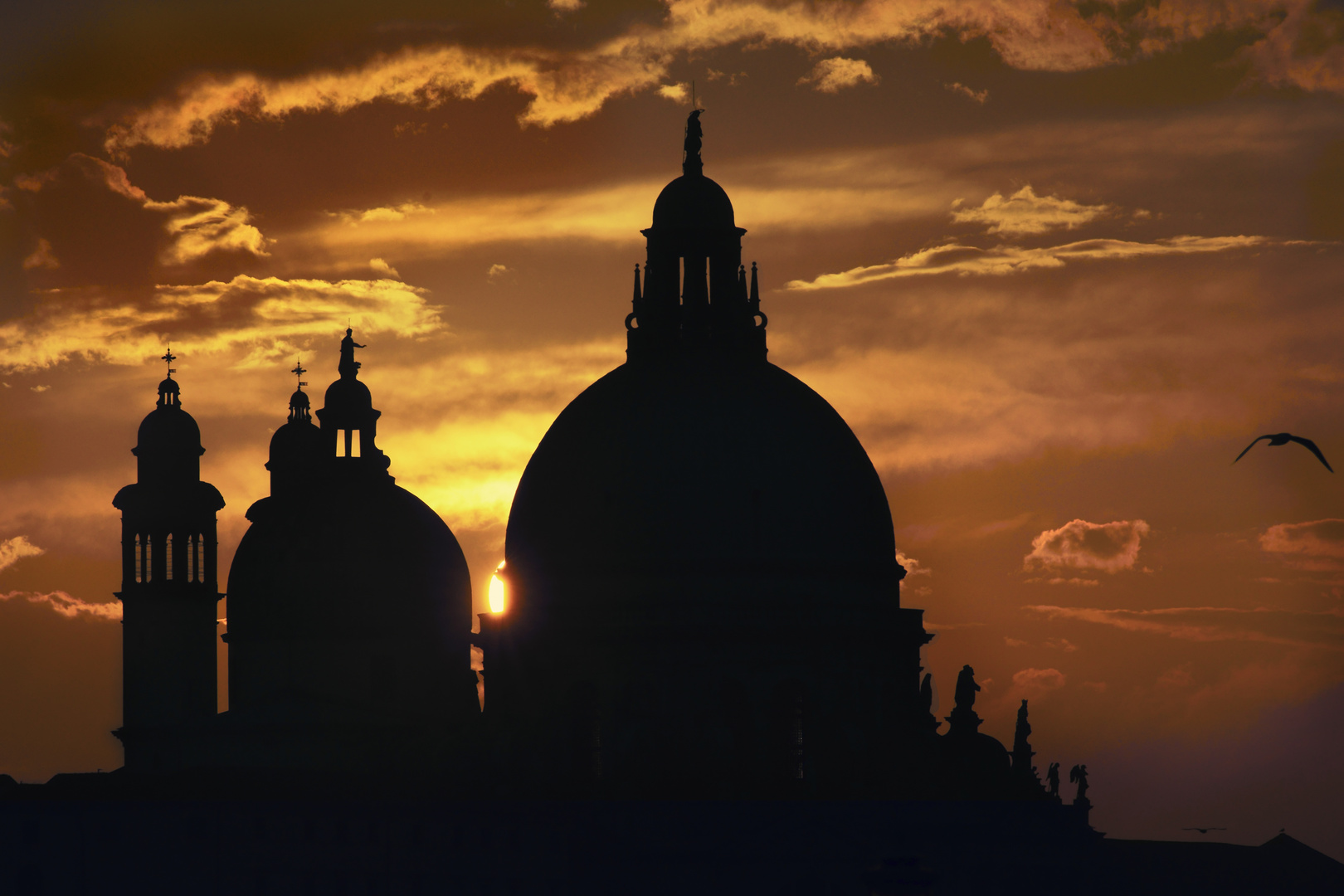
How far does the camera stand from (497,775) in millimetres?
69062

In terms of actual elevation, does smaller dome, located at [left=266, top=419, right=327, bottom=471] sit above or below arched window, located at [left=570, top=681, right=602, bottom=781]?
above

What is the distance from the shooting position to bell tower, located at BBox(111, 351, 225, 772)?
80438 millimetres

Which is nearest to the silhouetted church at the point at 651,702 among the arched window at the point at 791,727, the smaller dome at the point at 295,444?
the arched window at the point at 791,727

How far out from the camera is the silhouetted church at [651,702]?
67250 millimetres

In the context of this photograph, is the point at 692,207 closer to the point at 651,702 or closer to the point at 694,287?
the point at 694,287

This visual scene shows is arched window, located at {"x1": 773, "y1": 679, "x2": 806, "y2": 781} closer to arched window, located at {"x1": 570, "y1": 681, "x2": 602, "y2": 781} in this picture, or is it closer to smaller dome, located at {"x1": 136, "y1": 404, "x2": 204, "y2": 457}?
arched window, located at {"x1": 570, "y1": 681, "x2": 602, "y2": 781}

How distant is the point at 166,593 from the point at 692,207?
21.0 m

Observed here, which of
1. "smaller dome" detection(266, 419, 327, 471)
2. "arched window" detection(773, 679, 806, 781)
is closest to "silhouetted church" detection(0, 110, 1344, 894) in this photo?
"arched window" detection(773, 679, 806, 781)

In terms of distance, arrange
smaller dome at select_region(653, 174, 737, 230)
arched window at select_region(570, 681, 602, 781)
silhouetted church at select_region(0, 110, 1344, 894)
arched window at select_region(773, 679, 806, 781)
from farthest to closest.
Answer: smaller dome at select_region(653, 174, 737, 230), arched window at select_region(570, 681, 602, 781), arched window at select_region(773, 679, 806, 781), silhouetted church at select_region(0, 110, 1344, 894)

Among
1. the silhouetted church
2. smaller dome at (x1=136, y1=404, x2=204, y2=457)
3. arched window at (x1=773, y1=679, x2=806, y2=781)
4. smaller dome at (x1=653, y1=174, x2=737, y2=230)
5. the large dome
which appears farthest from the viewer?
smaller dome at (x1=136, y1=404, x2=204, y2=457)

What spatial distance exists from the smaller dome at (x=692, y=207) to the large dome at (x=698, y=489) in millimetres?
4390

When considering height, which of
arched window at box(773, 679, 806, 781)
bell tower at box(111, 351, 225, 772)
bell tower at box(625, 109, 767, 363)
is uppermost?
bell tower at box(625, 109, 767, 363)

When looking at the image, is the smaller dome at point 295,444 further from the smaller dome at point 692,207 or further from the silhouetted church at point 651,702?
the smaller dome at point 692,207

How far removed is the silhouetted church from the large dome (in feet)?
0.27
